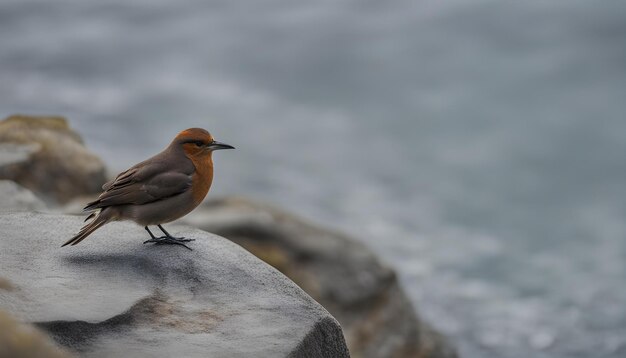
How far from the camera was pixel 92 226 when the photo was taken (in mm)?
7242

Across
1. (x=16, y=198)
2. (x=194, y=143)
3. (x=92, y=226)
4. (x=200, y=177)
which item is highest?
(x=194, y=143)

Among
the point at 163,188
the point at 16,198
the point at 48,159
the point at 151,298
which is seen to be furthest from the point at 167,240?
the point at 48,159

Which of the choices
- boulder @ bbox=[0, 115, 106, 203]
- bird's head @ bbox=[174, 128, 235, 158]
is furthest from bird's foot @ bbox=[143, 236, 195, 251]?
boulder @ bbox=[0, 115, 106, 203]

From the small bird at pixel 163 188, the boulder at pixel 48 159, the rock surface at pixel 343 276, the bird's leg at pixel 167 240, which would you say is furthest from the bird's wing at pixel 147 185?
the rock surface at pixel 343 276

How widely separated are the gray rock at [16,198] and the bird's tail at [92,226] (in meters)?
1.54

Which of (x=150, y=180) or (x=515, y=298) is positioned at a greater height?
(x=515, y=298)

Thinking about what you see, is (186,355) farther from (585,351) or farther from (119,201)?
(585,351)

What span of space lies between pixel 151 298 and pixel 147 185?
1.40 metres

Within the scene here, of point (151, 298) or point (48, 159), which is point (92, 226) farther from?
point (48, 159)

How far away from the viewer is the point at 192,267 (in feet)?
23.5

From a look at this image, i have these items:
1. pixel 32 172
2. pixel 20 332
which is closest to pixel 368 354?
pixel 32 172

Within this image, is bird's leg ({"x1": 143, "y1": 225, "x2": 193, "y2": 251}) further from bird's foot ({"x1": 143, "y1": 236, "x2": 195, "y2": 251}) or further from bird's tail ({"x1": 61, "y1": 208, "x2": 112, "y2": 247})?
bird's tail ({"x1": 61, "y1": 208, "x2": 112, "y2": 247})

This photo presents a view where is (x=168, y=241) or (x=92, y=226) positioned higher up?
(x=168, y=241)

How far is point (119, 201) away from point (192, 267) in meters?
0.84
